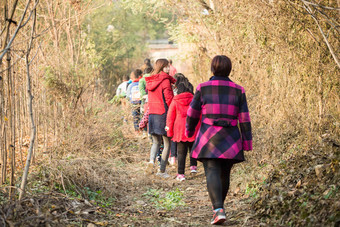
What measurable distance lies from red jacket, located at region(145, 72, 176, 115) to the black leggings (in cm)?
311

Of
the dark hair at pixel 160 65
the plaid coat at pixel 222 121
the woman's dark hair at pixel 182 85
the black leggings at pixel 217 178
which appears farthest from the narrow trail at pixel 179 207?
the dark hair at pixel 160 65

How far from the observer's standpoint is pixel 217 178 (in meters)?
4.91

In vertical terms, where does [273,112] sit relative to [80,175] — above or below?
above

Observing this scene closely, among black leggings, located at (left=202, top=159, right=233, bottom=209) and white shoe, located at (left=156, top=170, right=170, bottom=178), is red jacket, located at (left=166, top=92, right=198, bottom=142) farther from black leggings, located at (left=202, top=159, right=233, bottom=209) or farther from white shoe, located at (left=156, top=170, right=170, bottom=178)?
black leggings, located at (left=202, top=159, right=233, bottom=209)

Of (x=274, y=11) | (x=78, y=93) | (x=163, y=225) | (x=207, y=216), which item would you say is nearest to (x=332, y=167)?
(x=207, y=216)

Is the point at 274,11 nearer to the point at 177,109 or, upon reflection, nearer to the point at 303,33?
the point at 303,33

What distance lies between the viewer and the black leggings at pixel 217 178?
4879 millimetres

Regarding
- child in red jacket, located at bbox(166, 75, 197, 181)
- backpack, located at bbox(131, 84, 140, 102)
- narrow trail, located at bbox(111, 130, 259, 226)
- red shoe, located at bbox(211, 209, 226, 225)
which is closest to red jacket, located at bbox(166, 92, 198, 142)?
child in red jacket, located at bbox(166, 75, 197, 181)

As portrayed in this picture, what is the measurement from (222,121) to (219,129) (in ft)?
0.31

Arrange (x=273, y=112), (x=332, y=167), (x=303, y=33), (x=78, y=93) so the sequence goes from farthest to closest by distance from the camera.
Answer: (x=78, y=93) → (x=273, y=112) → (x=303, y=33) → (x=332, y=167)

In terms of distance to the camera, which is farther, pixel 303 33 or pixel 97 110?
pixel 97 110

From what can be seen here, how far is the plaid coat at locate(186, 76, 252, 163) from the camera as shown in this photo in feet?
16.0

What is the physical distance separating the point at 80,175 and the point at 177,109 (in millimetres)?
2188

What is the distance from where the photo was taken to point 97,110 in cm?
1008
